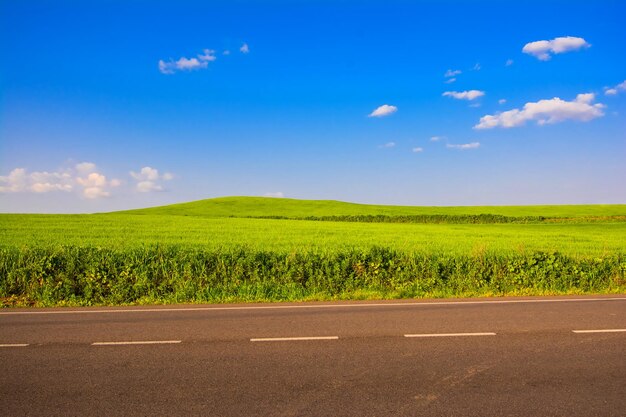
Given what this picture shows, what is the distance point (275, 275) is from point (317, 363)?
830cm

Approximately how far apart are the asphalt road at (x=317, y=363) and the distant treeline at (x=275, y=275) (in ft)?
8.63

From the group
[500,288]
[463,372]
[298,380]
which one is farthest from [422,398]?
[500,288]

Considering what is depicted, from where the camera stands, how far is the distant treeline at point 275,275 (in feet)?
45.7

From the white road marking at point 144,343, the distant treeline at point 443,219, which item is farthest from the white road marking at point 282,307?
the distant treeline at point 443,219

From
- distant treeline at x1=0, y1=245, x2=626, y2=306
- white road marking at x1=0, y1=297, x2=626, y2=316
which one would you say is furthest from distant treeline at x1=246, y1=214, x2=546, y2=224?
white road marking at x1=0, y1=297, x2=626, y2=316

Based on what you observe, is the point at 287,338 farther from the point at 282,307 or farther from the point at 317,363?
the point at 282,307

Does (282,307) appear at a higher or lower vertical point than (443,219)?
lower

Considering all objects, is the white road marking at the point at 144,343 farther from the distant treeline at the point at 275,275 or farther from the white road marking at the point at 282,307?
the distant treeline at the point at 275,275

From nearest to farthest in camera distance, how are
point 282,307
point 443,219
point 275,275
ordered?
point 282,307
point 275,275
point 443,219

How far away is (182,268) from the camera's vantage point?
595 inches

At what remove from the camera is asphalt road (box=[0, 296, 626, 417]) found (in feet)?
18.6

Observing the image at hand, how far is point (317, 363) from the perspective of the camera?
7.15m

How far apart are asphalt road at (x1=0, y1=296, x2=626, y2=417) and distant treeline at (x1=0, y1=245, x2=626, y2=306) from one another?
2630 mm

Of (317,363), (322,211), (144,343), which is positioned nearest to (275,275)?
(144,343)
